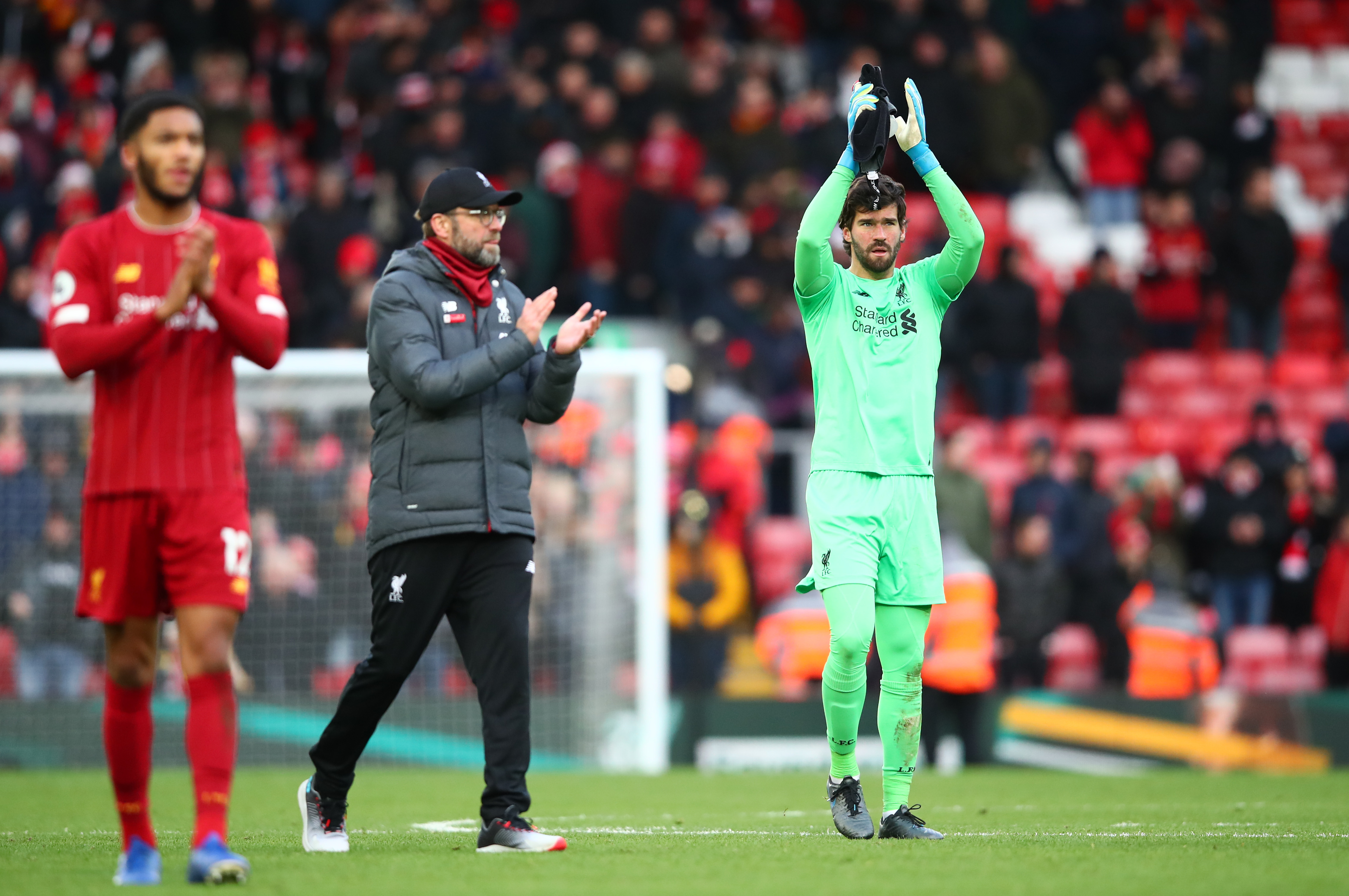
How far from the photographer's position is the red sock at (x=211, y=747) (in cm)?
524

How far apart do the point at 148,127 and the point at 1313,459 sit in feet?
46.3

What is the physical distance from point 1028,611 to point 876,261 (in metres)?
7.62

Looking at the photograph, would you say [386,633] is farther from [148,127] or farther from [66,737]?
[66,737]

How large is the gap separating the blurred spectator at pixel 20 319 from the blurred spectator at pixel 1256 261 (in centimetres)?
1123

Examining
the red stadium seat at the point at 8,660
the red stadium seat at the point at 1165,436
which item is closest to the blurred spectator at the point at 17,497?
the red stadium seat at the point at 8,660

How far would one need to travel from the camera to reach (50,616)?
1267 cm

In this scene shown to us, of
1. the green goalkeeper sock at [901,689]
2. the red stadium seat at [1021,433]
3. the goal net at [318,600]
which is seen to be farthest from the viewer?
the red stadium seat at [1021,433]

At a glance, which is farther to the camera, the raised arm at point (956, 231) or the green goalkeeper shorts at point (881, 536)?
the raised arm at point (956, 231)

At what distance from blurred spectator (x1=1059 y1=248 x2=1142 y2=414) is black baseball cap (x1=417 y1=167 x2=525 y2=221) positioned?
11301 mm

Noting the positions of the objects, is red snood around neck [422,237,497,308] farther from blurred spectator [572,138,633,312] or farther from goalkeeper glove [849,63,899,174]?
blurred spectator [572,138,633,312]

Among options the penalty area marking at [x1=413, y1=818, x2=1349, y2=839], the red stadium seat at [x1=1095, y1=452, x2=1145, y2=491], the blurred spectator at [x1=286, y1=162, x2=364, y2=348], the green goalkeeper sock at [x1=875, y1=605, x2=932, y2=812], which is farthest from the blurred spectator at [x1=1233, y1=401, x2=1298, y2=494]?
the green goalkeeper sock at [x1=875, y1=605, x2=932, y2=812]

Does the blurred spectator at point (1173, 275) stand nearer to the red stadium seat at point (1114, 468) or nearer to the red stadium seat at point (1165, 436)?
the red stadium seat at point (1165, 436)

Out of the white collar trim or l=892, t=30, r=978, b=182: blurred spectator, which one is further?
l=892, t=30, r=978, b=182: blurred spectator

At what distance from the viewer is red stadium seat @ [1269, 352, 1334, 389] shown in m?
18.1
